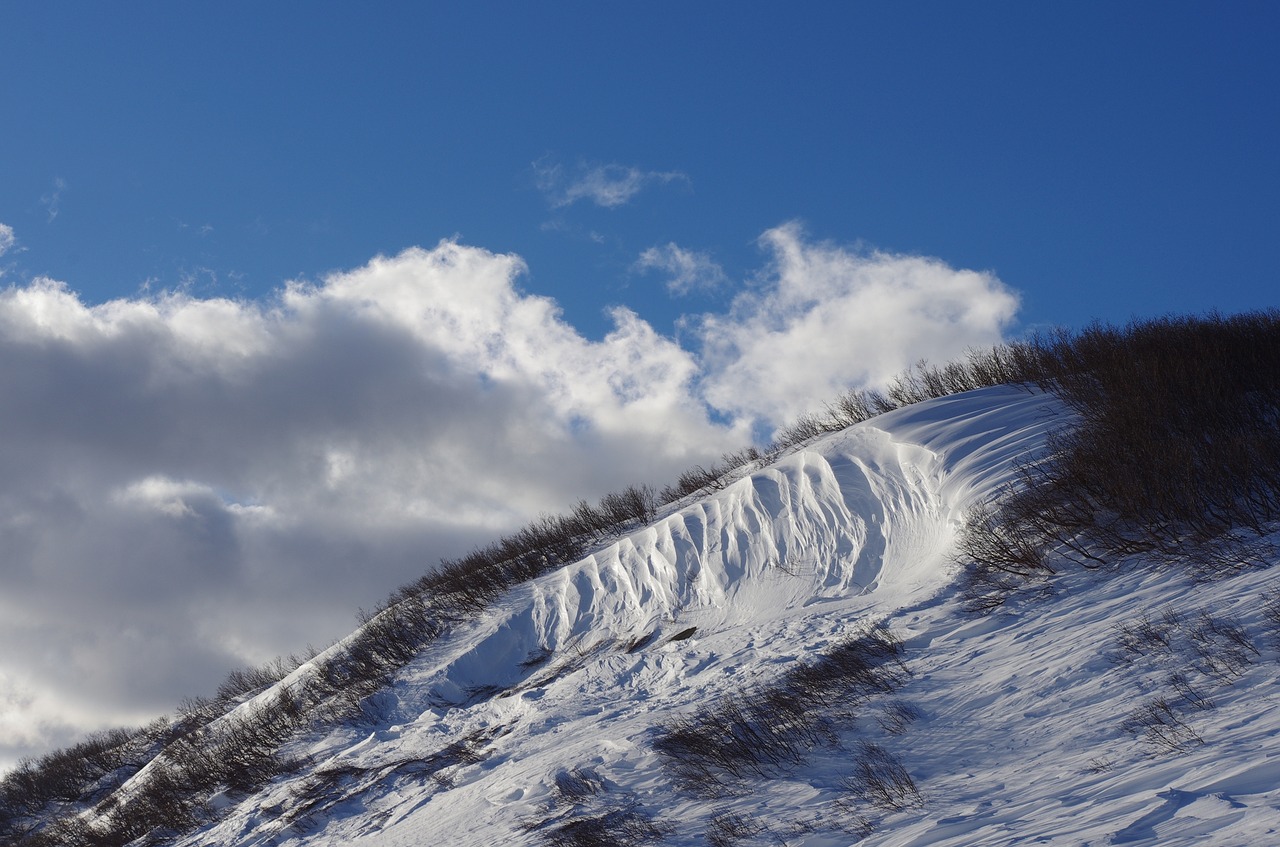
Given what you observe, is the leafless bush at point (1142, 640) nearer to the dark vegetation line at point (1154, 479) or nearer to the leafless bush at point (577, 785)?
the dark vegetation line at point (1154, 479)

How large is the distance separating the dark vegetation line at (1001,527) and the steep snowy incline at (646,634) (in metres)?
1.06

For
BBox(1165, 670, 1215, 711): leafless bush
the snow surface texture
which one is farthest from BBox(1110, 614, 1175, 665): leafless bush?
BBox(1165, 670, 1215, 711): leafless bush

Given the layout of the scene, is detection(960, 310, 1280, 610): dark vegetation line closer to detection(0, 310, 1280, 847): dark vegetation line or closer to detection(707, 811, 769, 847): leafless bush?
detection(0, 310, 1280, 847): dark vegetation line

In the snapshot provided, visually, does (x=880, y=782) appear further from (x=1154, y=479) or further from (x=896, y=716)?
(x=1154, y=479)

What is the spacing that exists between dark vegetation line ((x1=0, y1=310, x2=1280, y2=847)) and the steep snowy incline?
41.7 inches

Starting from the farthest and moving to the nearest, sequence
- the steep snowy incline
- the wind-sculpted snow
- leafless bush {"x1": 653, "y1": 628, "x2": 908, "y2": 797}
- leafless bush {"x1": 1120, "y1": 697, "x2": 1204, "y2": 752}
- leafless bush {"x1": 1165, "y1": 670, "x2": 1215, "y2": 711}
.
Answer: the wind-sculpted snow → the steep snowy incline → leafless bush {"x1": 653, "y1": 628, "x2": 908, "y2": 797} → leafless bush {"x1": 1165, "y1": 670, "x2": 1215, "y2": 711} → leafless bush {"x1": 1120, "y1": 697, "x2": 1204, "y2": 752}

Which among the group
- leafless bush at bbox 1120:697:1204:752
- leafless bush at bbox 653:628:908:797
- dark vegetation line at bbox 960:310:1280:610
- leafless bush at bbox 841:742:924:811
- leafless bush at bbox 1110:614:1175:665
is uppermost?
dark vegetation line at bbox 960:310:1280:610

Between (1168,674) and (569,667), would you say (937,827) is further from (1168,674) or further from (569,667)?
(569,667)

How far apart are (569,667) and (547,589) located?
3.83 meters

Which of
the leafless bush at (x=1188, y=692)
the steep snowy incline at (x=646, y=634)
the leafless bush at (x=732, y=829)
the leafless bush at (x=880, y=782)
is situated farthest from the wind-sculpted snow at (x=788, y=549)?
the leafless bush at (x=732, y=829)

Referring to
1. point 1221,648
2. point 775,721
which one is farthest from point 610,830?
point 1221,648

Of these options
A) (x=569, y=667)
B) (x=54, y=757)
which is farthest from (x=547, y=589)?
(x=54, y=757)

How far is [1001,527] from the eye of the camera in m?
12.6

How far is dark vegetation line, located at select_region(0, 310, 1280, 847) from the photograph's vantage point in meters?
11.3
